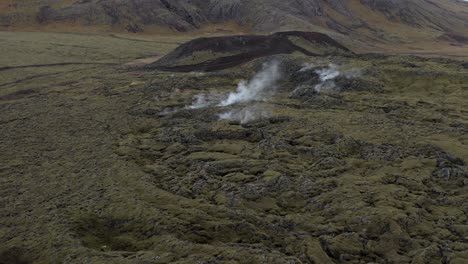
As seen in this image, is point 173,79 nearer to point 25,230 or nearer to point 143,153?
point 143,153

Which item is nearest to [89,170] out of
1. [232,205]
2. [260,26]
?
[232,205]

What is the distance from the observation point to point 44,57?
67.7 metres

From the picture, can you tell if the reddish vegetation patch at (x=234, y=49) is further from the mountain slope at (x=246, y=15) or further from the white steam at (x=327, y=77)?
the mountain slope at (x=246, y=15)

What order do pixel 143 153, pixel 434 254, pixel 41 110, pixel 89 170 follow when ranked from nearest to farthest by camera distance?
pixel 434 254, pixel 89 170, pixel 143 153, pixel 41 110

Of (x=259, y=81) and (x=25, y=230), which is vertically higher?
(x=259, y=81)

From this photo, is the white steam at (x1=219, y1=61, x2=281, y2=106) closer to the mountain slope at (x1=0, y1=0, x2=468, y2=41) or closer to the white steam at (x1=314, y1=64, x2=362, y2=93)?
the white steam at (x1=314, y1=64, x2=362, y2=93)

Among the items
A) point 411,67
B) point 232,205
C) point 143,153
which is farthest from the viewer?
point 411,67

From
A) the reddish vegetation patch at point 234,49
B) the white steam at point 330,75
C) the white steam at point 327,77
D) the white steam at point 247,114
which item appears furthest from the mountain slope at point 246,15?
the white steam at point 247,114

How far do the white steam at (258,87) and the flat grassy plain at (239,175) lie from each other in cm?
173

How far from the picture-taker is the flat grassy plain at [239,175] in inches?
724

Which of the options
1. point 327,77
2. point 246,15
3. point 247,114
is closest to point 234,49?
point 327,77

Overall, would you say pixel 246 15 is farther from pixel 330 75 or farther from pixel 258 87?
pixel 330 75

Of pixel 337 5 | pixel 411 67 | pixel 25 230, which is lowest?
pixel 25 230

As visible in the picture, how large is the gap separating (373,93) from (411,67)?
9267 millimetres
